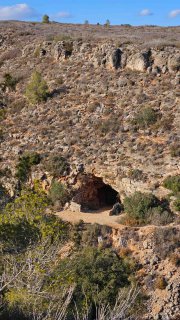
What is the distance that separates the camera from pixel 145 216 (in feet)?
70.4

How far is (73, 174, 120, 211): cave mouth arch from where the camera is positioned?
80.8 feet

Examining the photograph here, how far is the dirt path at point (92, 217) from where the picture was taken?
867 inches

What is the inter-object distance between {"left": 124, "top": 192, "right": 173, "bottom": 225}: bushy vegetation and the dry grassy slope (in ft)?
3.61

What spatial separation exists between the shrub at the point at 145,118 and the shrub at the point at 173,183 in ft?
17.0

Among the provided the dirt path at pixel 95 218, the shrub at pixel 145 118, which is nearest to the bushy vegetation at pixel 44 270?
the dirt path at pixel 95 218

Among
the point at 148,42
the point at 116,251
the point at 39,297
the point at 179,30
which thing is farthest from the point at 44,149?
the point at 179,30

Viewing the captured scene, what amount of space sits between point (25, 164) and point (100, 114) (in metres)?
6.43

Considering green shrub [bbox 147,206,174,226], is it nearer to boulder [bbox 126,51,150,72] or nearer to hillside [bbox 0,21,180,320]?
hillside [bbox 0,21,180,320]

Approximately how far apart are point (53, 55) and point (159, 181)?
18316 millimetres

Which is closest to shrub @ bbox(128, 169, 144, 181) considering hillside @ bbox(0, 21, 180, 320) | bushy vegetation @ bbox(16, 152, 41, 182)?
hillside @ bbox(0, 21, 180, 320)

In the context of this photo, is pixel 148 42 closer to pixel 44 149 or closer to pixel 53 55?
pixel 53 55

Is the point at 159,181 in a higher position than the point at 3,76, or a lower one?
lower

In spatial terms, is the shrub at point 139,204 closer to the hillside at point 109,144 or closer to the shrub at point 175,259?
A: the hillside at point 109,144

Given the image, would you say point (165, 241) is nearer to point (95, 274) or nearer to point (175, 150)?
point (95, 274)
